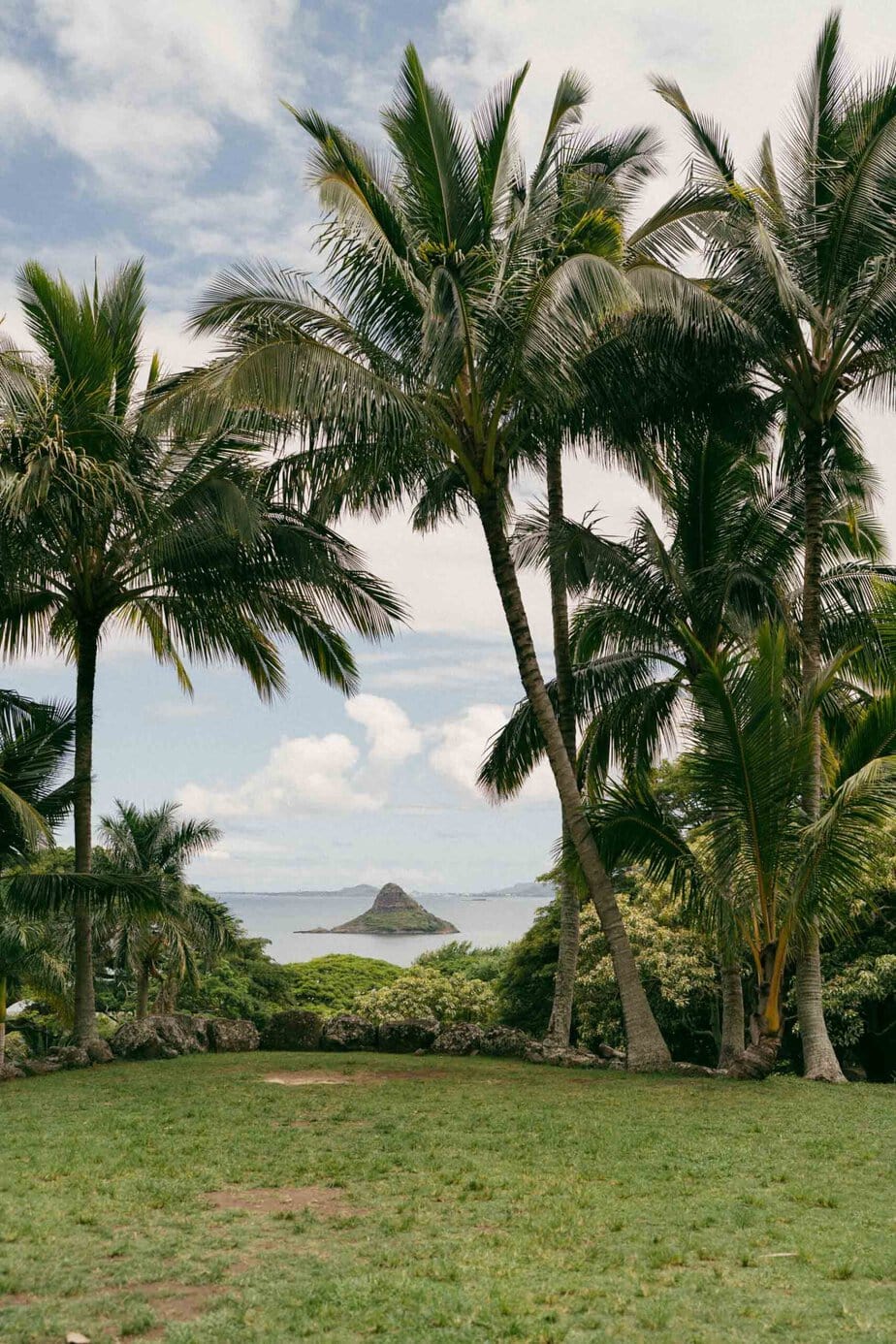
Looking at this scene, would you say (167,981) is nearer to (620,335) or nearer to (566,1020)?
(566,1020)

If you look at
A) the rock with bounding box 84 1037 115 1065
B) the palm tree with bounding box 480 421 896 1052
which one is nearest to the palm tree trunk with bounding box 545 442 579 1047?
the palm tree with bounding box 480 421 896 1052

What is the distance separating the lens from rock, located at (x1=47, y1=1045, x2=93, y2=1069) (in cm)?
1294

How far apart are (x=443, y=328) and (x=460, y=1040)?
908cm

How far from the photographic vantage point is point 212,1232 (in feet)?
18.9

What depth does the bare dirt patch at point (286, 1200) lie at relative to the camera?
6.21 metres

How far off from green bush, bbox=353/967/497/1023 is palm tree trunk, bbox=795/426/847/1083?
1307 centimetres

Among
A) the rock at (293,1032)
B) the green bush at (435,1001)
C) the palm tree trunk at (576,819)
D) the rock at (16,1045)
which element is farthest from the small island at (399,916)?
the palm tree trunk at (576,819)

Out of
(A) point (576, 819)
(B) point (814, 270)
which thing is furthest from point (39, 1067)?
(B) point (814, 270)

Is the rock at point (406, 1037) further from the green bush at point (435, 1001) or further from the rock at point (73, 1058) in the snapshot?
the green bush at point (435, 1001)

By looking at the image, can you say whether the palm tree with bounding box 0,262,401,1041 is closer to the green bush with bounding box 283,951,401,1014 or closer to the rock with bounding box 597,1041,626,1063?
the rock with bounding box 597,1041,626,1063

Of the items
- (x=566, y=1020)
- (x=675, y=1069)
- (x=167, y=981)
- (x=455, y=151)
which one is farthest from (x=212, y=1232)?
(x=167, y=981)

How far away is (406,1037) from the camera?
14.9m

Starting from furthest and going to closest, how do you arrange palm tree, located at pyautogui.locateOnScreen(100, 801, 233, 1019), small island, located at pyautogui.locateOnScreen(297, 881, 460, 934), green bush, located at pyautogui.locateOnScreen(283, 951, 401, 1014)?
small island, located at pyautogui.locateOnScreen(297, 881, 460, 934) < green bush, located at pyautogui.locateOnScreen(283, 951, 401, 1014) < palm tree, located at pyautogui.locateOnScreen(100, 801, 233, 1019)

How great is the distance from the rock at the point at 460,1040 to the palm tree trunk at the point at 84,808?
14.7ft
